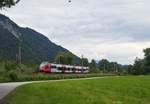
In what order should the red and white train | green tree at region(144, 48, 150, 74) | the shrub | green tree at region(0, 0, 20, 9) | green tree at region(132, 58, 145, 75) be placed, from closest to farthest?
green tree at region(0, 0, 20, 9)
the shrub
the red and white train
green tree at region(132, 58, 145, 75)
green tree at region(144, 48, 150, 74)

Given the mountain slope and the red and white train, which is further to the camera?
the mountain slope

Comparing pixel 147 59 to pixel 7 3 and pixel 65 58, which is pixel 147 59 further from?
pixel 7 3

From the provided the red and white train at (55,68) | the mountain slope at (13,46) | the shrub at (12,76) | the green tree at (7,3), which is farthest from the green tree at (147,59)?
the green tree at (7,3)

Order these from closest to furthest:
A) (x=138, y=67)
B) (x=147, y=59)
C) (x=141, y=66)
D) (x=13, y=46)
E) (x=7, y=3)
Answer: (x=7, y=3) → (x=141, y=66) → (x=138, y=67) → (x=13, y=46) → (x=147, y=59)

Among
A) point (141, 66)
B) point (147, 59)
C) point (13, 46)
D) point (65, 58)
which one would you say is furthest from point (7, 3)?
point (147, 59)

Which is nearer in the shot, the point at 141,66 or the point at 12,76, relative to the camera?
the point at 12,76

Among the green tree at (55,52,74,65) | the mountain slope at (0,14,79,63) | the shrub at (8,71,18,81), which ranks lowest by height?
the shrub at (8,71,18,81)

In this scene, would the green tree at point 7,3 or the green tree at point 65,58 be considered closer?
Answer: the green tree at point 7,3

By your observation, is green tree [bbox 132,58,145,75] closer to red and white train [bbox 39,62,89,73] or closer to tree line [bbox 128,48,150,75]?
tree line [bbox 128,48,150,75]

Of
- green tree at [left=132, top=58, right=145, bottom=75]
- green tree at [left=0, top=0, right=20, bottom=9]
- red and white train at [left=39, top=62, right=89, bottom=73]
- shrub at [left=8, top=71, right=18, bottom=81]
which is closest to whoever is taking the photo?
green tree at [left=0, top=0, right=20, bottom=9]

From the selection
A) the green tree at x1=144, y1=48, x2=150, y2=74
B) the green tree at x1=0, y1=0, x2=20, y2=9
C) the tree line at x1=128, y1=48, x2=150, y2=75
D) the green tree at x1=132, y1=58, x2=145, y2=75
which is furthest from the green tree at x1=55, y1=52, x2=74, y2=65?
the green tree at x1=0, y1=0, x2=20, y2=9

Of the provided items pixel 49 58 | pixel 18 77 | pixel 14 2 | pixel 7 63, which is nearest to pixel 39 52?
pixel 49 58

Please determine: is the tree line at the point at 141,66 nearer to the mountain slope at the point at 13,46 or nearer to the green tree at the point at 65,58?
the green tree at the point at 65,58

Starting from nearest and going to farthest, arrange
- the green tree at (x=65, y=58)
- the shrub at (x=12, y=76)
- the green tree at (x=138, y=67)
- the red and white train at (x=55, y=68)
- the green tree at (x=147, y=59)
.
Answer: the shrub at (x=12, y=76) → the red and white train at (x=55, y=68) → the green tree at (x=65, y=58) → the green tree at (x=138, y=67) → the green tree at (x=147, y=59)
